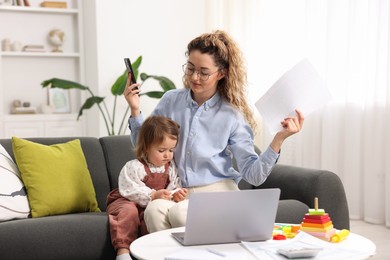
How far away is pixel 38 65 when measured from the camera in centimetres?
630

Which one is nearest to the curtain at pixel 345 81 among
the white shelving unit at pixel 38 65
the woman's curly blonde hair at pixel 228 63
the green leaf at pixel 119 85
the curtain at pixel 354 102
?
the curtain at pixel 354 102

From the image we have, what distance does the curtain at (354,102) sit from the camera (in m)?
4.63

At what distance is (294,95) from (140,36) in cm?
386

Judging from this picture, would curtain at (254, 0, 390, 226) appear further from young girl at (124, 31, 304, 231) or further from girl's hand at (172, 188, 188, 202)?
girl's hand at (172, 188, 188, 202)

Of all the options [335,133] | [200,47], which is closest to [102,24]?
[335,133]

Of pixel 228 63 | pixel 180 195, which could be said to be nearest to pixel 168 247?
pixel 180 195

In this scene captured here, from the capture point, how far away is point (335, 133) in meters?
4.98

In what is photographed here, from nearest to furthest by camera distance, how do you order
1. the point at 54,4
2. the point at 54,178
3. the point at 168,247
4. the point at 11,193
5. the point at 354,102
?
the point at 168,247
the point at 11,193
the point at 54,178
the point at 354,102
the point at 54,4

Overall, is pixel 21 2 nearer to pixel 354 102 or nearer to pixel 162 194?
pixel 354 102

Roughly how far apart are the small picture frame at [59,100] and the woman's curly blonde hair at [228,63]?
363cm

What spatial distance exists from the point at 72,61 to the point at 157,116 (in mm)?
3863

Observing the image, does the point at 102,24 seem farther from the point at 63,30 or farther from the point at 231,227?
the point at 231,227

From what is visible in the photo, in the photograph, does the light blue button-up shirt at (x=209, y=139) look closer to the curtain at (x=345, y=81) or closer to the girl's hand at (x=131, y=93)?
the girl's hand at (x=131, y=93)

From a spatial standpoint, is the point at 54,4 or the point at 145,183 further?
the point at 54,4
